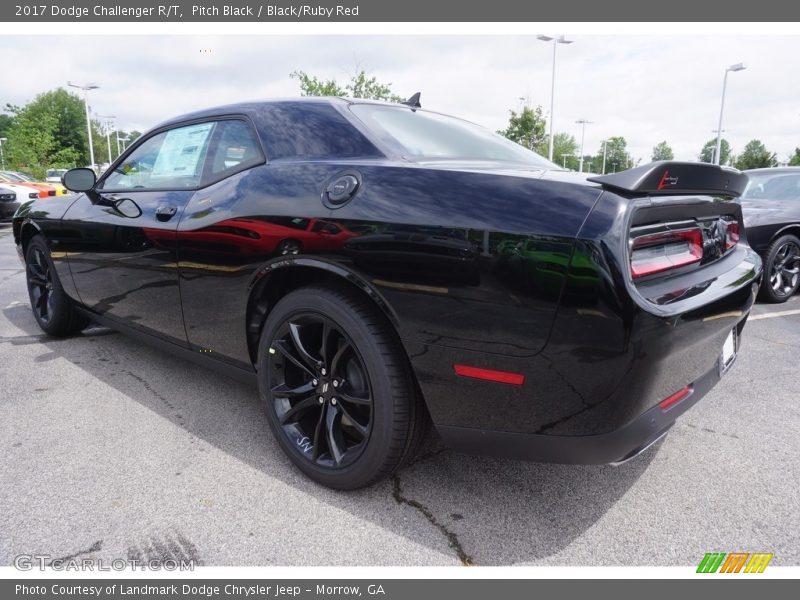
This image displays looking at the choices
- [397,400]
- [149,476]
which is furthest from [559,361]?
[149,476]

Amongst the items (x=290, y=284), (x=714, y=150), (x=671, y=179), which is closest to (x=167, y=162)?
(x=290, y=284)

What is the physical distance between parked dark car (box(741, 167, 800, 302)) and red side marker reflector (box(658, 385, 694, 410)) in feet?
14.2

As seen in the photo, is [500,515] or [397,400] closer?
[397,400]

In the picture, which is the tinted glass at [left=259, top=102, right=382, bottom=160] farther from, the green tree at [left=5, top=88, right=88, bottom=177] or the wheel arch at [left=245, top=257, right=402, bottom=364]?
the green tree at [left=5, top=88, right=88, bottom=177]

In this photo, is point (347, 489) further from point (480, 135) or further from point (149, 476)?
point (480, 135)

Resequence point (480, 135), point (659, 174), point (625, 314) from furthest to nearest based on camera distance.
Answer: point (480, 135) < point (659, 174) < point (625, 314)

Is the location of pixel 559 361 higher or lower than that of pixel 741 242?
lower

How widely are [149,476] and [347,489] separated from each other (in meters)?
→ 0.83

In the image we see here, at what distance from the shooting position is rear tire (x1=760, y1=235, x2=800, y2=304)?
5316mm

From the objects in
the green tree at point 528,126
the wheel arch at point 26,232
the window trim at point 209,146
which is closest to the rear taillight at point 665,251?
the window trim at point 209,146

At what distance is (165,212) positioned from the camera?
2.54 m

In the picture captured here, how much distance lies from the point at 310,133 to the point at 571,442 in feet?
5.07

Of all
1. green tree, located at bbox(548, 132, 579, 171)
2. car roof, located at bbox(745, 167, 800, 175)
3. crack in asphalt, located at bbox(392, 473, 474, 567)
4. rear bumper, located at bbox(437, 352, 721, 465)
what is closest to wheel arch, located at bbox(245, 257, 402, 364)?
rear bumper, located at bbox(437, 352, 721, 465)
